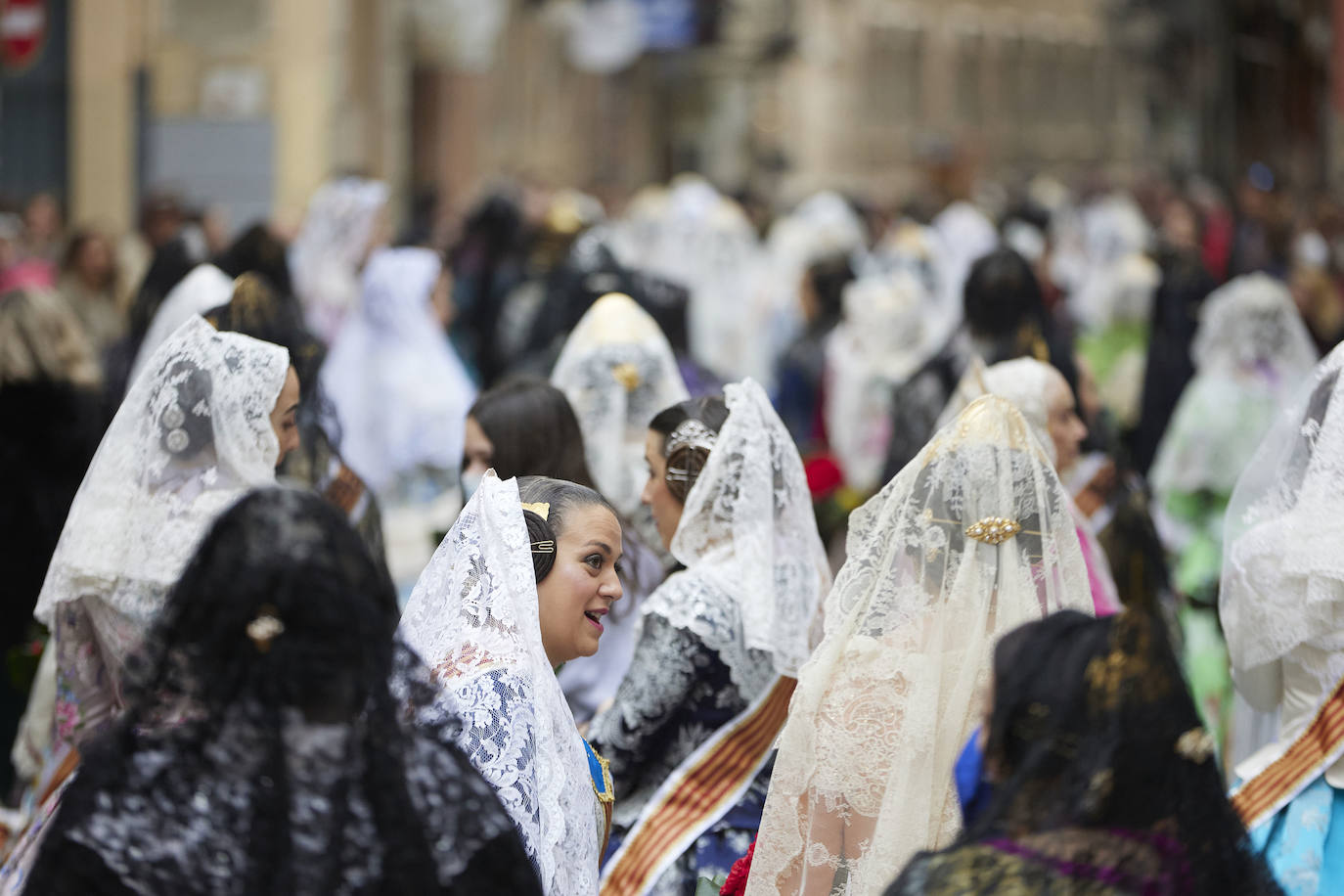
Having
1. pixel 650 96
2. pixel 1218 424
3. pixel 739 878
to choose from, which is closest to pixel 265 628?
pixel 739 878

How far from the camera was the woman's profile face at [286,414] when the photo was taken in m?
3.63

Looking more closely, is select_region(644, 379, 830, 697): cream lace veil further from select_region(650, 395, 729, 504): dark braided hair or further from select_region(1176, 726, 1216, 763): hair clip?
select_region(1176, 726, 1216, 763): hair clip

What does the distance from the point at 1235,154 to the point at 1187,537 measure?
18.0m

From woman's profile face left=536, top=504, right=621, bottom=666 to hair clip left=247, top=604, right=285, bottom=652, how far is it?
92cm

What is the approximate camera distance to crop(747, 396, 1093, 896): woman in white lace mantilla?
287 cm

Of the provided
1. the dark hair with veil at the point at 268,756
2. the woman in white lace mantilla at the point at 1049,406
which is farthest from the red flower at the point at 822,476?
the dark hair with veil at the point at 268,756

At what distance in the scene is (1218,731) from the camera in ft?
18.9

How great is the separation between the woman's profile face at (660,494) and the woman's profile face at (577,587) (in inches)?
24.3

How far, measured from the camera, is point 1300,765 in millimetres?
3275

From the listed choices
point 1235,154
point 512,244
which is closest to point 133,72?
point 512,244

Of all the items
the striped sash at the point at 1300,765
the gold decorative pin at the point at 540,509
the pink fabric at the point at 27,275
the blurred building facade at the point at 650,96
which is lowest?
the striped sash at the point at 1300,765

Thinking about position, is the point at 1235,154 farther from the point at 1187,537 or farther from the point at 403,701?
the point at 403,701

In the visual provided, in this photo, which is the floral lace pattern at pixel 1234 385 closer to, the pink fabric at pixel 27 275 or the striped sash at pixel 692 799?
the striped sash at pixel 692 799

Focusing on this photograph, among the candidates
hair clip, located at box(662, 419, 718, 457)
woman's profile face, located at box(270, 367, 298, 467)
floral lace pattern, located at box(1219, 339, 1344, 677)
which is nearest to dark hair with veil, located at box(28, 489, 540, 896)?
woman's profile face, located at box(270, 367, 298, 467)
